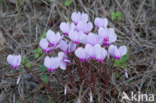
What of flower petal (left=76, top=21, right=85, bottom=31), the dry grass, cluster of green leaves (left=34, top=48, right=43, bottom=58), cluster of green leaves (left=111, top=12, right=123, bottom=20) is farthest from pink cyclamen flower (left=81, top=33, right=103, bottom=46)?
cluster of green leaves (left=111, top=12, right=123, bottom=20)

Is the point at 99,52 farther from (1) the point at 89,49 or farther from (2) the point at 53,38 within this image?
(2) the point at 53,38

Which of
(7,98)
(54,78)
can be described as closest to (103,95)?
(54,78)

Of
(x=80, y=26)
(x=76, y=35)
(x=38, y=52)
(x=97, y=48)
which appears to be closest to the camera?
(x=97, y=48)

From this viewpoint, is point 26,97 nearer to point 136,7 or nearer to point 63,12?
point 63,12

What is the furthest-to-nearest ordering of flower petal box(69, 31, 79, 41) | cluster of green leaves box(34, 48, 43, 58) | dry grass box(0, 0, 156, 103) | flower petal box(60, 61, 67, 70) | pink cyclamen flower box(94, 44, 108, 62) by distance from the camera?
cluster of green leaves box(34, 48, 43, 58)
dry grass box(0, 0, 156, 103)
flower petal box(60, 61, 67, 70)
flower petal box(69, 31, 79, 41)
pink cyclamen flower box(94, 44, 108, 62)

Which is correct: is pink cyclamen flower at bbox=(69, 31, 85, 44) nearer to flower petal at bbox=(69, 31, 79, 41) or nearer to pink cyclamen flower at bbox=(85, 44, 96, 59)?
flower petal at bbox=(69, 31, 79, 41)

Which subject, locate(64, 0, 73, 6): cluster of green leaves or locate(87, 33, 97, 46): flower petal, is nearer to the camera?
locate(87, 33, 97, 46): flower petal

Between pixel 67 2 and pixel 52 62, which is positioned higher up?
pixel 67 2

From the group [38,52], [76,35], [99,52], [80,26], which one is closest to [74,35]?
[76,35]
